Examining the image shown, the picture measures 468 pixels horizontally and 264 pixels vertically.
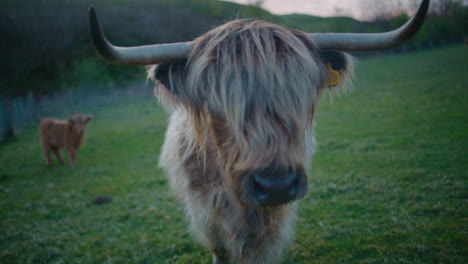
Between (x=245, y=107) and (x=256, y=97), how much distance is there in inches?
4.2

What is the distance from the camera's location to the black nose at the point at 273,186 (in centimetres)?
186

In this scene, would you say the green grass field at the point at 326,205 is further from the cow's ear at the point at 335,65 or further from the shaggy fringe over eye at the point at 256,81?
the shaggy fringe over eye at the point at 256,81

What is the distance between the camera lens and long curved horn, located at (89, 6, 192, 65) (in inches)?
72.9

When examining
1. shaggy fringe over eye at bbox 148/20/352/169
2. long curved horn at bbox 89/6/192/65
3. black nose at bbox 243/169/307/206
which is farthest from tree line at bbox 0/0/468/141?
black nose at bbox 243/169/307/206

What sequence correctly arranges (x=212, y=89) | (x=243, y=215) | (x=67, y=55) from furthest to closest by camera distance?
(x=67, y=55) → (x=243, y=215) → (x=212, y=89)

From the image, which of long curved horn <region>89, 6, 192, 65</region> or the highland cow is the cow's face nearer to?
long curved horn <region>89, 6, 192, 65</region>

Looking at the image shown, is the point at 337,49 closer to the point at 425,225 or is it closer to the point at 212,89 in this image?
the point at 212,89

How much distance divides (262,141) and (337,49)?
3.90 feet

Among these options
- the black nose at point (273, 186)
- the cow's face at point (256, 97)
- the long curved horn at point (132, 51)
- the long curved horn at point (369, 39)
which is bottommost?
the black nose at point (273, 186)

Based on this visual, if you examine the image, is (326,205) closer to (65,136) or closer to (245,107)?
(245,107)

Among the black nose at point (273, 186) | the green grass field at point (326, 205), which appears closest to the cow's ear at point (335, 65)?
the green grass field at point (326, 205)

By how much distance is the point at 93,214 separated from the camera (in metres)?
5.66

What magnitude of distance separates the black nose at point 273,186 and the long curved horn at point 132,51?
116cm

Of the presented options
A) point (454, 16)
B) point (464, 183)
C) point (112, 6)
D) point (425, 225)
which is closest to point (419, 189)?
point (464, 183)
